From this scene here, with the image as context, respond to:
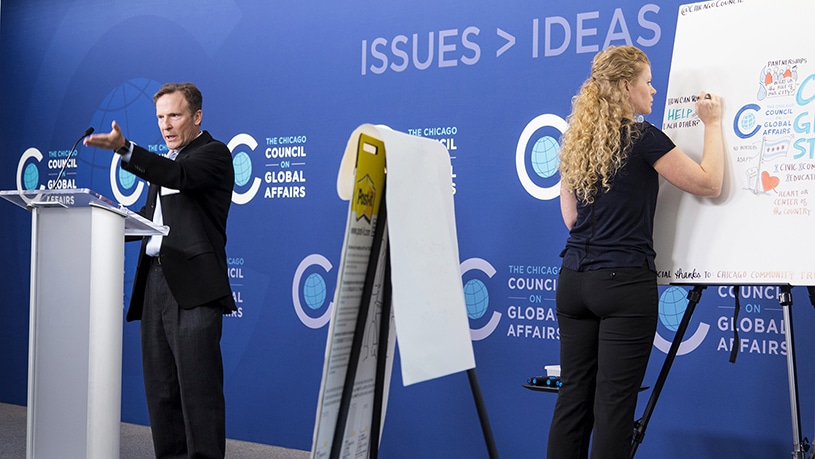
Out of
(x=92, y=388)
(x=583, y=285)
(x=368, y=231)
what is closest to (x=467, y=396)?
(x=583, y=285)

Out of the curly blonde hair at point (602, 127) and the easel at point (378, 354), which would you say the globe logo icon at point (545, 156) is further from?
the easel at point (378, 354)

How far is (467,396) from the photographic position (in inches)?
151

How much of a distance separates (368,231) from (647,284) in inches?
39.2

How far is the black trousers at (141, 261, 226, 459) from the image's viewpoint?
3195 millimetres

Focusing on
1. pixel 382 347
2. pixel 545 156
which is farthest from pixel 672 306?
pixel 382 347

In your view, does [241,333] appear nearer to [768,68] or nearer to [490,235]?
[490,235]

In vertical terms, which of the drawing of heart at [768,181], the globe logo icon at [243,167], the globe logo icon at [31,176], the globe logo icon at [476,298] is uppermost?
the drawing of heart at [768,181]

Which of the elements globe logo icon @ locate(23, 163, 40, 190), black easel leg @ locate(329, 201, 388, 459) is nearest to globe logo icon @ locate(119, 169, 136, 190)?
globe logo icon @ locate(23, 163, 40, 190)

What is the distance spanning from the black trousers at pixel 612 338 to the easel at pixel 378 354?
54 cm

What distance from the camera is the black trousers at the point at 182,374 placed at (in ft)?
10.5

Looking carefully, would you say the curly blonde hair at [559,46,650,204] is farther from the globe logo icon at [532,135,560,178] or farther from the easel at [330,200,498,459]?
the globe logo icon at [532,135,560,178]

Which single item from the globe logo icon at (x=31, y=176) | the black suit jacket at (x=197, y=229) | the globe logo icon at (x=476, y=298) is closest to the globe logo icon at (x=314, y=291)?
the globe logo icon at (x=476, y=298)

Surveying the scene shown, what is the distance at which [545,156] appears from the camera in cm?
363

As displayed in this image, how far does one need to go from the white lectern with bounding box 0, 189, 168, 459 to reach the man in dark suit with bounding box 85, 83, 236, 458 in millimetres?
431
